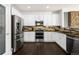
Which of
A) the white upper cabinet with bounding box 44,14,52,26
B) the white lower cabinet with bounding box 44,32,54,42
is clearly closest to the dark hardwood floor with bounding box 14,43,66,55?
the white lower cabinet with bounding box 44,32,54,42

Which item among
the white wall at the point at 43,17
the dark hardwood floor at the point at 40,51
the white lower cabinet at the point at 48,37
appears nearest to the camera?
the dark hardwood floor at the point at 40,51

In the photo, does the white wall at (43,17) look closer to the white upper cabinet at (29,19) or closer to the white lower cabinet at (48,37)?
the white upper cabinet at (29,19)

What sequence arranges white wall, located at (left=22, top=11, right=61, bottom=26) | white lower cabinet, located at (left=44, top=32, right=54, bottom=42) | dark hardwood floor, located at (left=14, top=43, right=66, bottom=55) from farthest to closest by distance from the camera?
white wall, located at (left=22, top=11, right=61, bottom=26)
white lower cabinet, located at (left=44, top=32, right=54, bottom=42)
dark hardwood floor, located at (left=14, top=43, right=66, bottom=55)

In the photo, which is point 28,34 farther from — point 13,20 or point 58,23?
point 13,20

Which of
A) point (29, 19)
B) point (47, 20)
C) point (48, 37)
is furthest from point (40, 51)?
point (29, 19)

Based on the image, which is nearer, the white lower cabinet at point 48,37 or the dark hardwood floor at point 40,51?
the dark hardwood floor at point 40,51

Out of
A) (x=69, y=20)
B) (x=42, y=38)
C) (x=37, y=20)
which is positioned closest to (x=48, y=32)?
(x=42, y=38)

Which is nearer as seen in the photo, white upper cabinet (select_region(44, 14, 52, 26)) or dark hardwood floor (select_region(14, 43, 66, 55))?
dark hardwood floor (select_region(14, 43, 66, 55))

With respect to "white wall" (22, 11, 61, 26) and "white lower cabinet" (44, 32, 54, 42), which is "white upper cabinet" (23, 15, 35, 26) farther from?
"white lower cabinet" (44, 32, 54, 42)

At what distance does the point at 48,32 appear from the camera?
322 inches

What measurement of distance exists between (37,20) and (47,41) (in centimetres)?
162

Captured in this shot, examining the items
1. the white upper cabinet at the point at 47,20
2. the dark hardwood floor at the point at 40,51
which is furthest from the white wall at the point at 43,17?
the dark hardwood floor at the point at 40,51

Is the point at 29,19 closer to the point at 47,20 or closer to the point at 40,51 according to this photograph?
the point at 47,20
